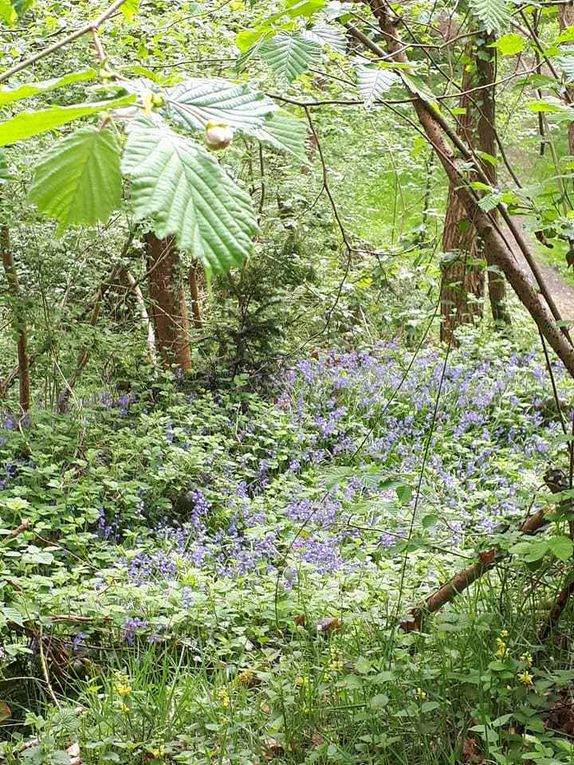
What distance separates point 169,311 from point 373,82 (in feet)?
17.7

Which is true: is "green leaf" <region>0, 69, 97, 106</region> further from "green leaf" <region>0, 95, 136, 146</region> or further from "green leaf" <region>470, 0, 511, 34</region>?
"green leaf" <region>470, 0, 511, 34</region>

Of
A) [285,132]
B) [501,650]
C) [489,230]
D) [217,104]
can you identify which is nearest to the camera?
[217,104]

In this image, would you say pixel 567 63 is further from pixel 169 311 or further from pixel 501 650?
pixel 169 311

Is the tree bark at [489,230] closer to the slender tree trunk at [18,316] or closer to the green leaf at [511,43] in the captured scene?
the green leaf at [511,43]

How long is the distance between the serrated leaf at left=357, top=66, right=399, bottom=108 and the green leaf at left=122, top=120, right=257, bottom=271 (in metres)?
0.67

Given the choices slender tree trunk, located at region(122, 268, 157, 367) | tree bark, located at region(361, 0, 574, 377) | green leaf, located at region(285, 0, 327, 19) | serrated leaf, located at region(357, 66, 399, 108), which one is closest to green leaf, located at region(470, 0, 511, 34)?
serrated leaf, located at region(357, 66, 399, 108)

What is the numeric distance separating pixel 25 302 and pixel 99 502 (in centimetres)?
167

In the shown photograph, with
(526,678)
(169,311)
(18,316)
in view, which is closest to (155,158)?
(526,678)

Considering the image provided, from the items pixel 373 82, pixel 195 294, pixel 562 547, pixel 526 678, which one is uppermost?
pixel 373 82

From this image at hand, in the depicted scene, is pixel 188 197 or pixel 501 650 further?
pixel 501 650

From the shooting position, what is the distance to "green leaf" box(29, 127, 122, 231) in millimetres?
667

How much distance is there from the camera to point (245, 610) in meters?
3.06

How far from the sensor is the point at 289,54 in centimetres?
120

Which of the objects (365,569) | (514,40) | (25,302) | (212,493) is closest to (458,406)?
(212,493)
